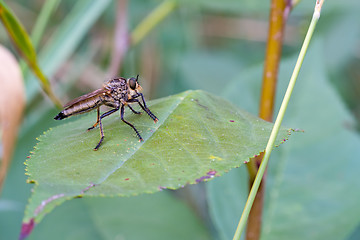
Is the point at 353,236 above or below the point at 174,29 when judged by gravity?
below

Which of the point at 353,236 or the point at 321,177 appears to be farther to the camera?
the point at 353,236

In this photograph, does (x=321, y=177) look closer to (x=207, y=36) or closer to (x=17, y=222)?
(x=17, y=222)

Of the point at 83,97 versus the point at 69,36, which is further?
the point at 69,36

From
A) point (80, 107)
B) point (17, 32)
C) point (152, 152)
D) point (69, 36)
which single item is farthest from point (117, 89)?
point (69, 36)

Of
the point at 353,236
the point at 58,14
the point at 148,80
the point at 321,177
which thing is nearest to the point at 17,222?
the point at 321,177

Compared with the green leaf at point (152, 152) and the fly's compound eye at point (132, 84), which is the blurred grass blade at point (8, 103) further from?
the green leaf at point (152, 152)

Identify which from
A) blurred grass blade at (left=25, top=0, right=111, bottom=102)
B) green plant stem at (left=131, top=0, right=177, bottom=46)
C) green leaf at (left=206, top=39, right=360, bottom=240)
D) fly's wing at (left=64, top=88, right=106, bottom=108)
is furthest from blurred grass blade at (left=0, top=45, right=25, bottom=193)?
green plant stem at (left=131, top=0, right=177, bottom=46)

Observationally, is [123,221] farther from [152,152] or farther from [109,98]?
Answer: [152,152]

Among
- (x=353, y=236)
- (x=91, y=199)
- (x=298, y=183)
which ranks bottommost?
(x=353, y=236)
